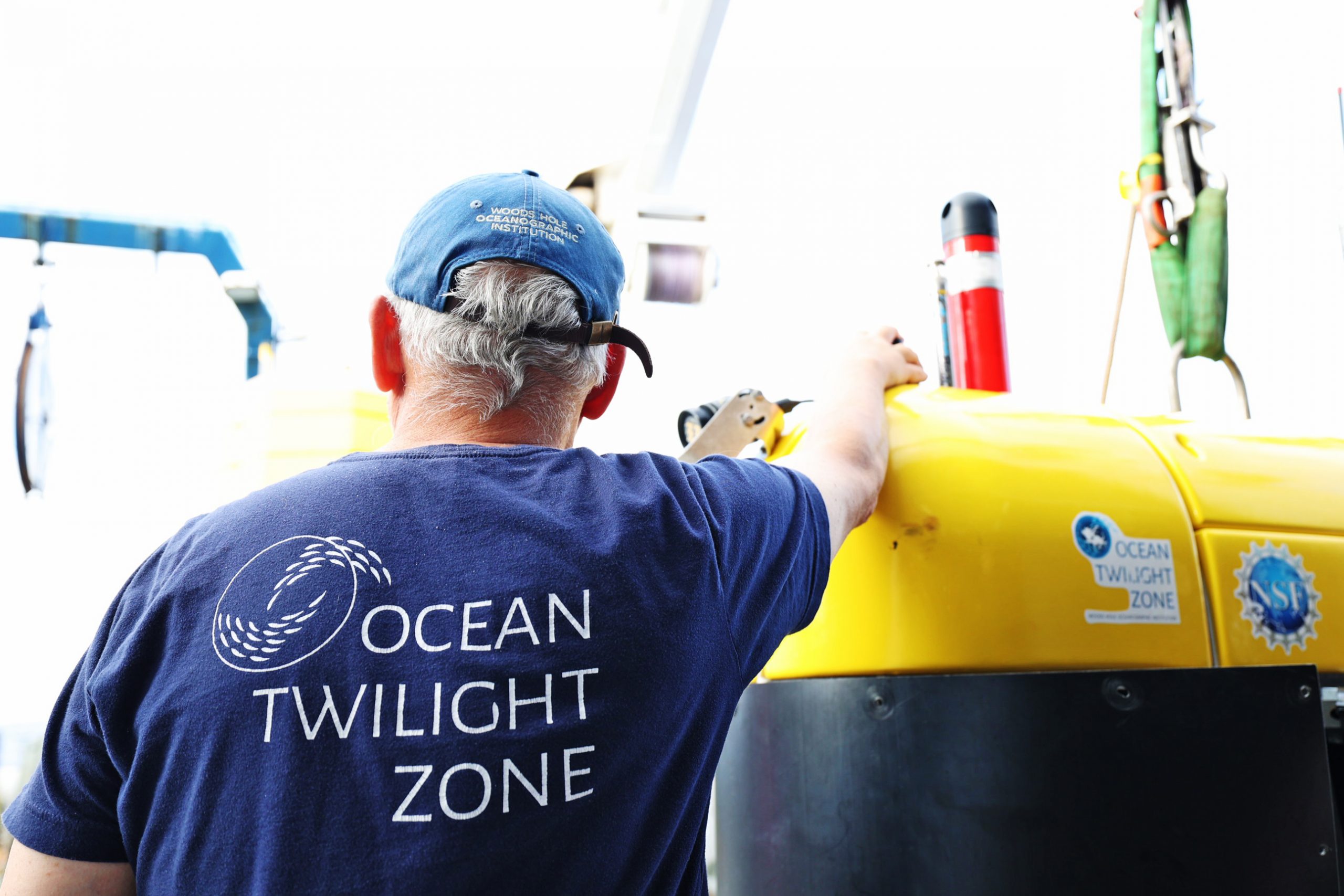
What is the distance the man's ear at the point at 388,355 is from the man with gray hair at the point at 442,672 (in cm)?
8

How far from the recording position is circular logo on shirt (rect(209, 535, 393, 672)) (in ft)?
2.13

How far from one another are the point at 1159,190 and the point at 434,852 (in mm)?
1712

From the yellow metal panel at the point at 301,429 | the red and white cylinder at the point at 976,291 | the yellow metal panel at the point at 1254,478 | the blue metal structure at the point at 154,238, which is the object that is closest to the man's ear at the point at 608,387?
the red and white cylinder at the point at 976,291

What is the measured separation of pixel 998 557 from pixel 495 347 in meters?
0.50

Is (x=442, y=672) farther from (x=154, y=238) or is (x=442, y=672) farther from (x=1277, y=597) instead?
(x=154, y=238)

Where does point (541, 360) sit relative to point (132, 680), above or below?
above

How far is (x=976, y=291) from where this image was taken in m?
1.15

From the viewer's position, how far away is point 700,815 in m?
0.77

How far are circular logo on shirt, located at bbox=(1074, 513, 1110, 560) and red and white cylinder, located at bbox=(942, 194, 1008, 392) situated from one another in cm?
27

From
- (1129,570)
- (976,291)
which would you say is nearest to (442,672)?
(1129,570)

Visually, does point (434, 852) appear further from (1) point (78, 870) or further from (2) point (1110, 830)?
(2) point (1110, 830)

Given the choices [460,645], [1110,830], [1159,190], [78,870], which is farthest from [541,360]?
[1159,190]

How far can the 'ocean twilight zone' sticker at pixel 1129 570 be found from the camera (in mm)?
910

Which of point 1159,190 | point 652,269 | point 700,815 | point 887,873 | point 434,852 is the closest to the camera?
point 434,852
